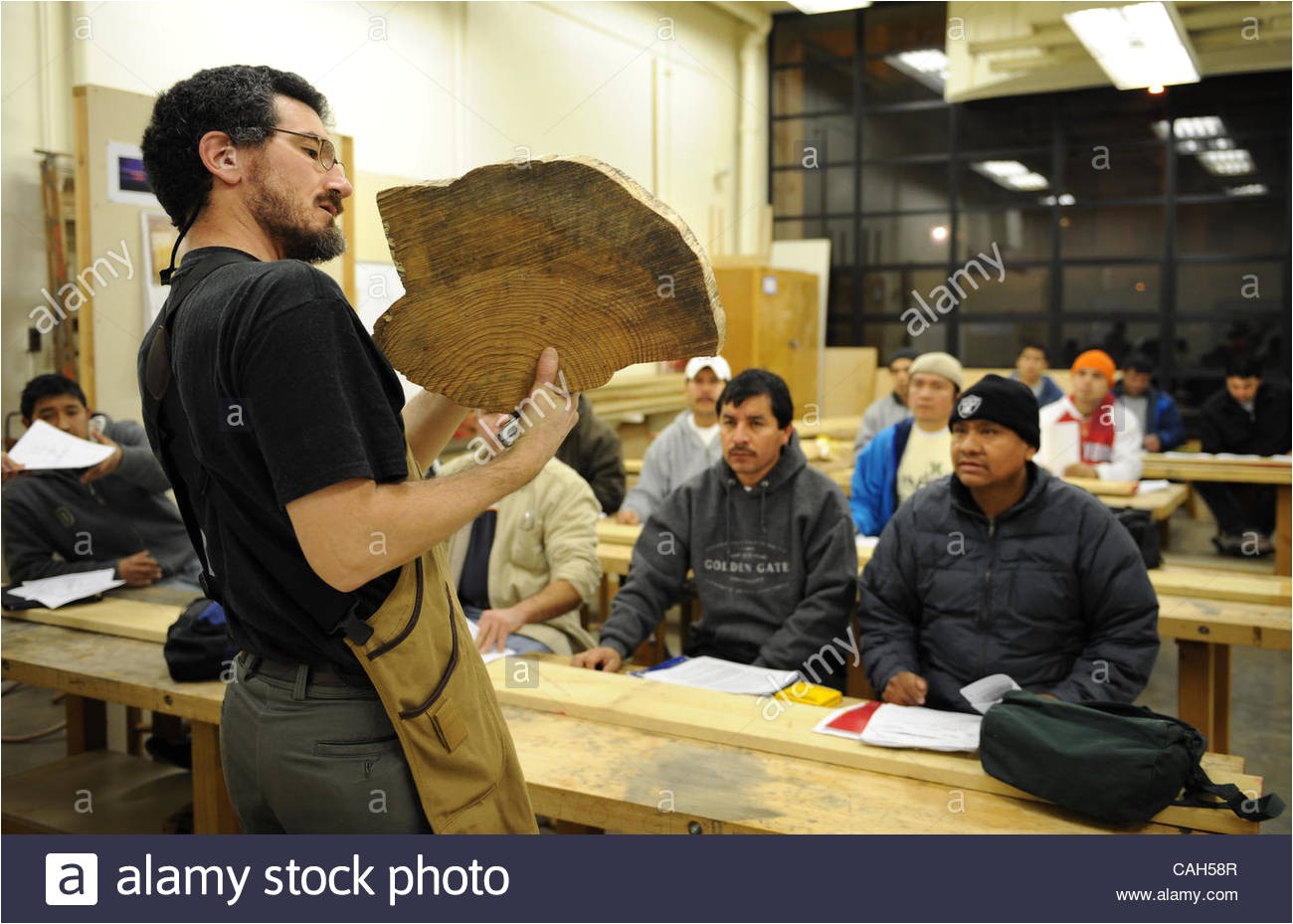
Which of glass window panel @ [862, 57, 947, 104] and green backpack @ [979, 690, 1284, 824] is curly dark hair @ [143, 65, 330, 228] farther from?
glass window panel @ [862, 57, 947, 104]

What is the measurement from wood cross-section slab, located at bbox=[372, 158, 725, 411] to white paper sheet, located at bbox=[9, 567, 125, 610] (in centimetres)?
239

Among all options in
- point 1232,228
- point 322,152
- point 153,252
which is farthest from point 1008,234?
point 322,152

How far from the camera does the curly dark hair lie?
1.25 meters

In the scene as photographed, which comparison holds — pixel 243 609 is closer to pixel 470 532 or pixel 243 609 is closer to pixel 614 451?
pixel 470 532

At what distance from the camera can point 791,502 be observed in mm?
3143

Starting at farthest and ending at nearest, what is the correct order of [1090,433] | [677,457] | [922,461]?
[1090,433], [677,457], [922,461]

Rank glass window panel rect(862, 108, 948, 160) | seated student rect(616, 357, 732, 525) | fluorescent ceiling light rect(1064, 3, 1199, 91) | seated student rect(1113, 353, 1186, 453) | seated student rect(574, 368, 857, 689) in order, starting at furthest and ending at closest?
1. glass window panel rect(862, 108, 948, 160)
2. seated student rect(1113, 353, 1186, 453)
3. fluorescent ceiling light rect(1064, 3, 1199, 91)
4. seated student rect(616, 357, 732, 525)
5. seated student rect(574, 368, 857, 689)

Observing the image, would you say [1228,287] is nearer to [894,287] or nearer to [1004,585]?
[894,287]

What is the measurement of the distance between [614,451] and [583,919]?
148 inches

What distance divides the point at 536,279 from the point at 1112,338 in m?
9.83

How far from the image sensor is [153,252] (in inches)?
184

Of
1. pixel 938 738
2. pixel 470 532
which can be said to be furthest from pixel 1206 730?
pixel 470 532

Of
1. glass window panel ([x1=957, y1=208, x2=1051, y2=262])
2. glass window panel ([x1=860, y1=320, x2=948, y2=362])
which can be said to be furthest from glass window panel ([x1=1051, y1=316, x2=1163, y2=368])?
glass window panel ([x1=860, y1=320, x2=948, y2=362])

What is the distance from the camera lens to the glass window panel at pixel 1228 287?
31.0 feet
